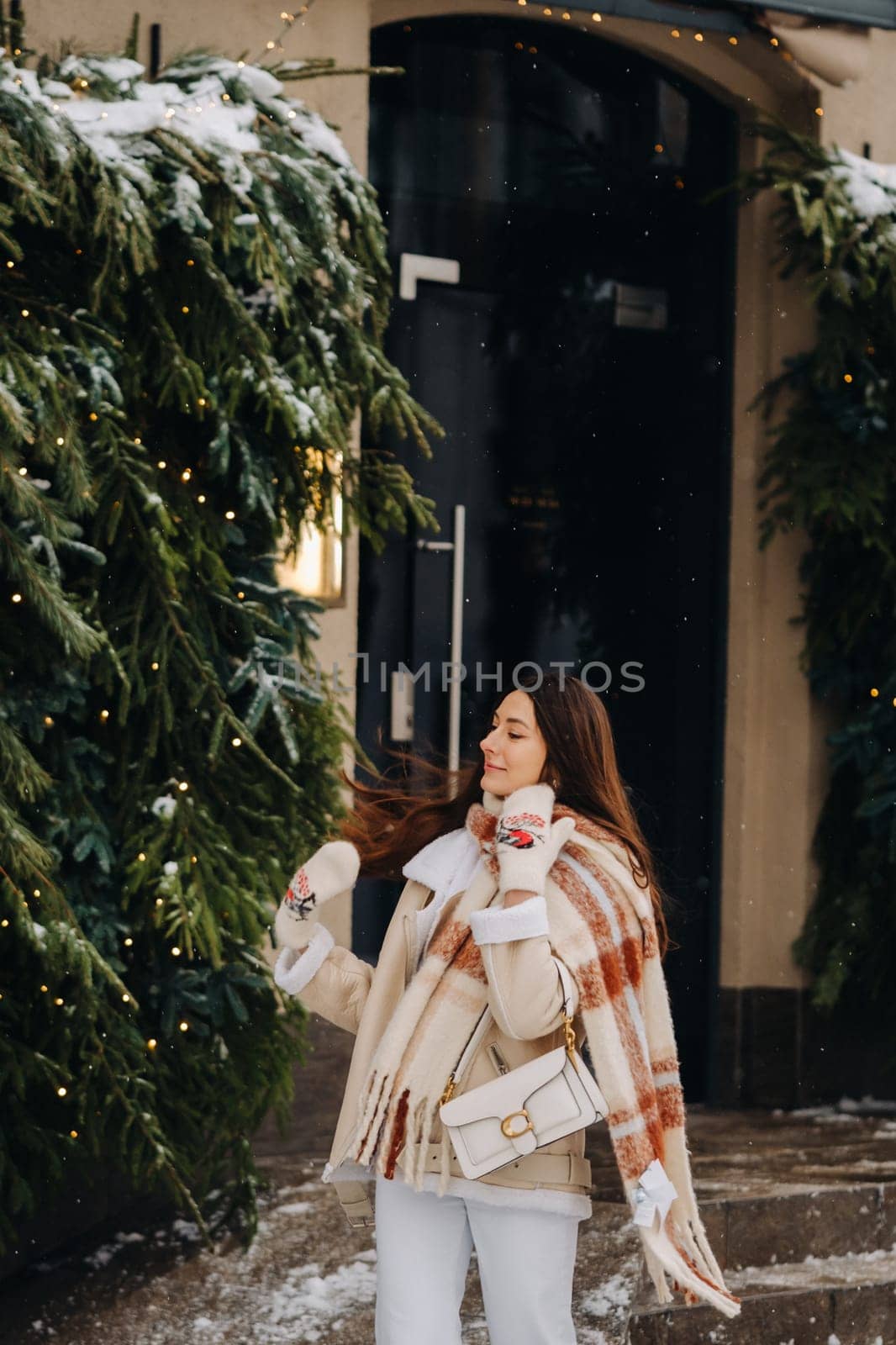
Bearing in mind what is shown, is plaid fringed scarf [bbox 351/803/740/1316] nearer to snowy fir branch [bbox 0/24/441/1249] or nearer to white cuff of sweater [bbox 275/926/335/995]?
white cuff of sweater [bbox 275/926/335/995]

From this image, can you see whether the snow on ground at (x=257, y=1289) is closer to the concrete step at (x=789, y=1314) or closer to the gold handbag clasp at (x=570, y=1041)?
the concrete step at (x=789, y=1314)

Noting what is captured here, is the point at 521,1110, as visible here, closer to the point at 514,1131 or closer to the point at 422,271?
the point at 514,1131

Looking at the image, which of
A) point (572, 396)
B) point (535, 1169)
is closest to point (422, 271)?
point (572, 396)

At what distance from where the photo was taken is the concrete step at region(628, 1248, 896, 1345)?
4.15 m

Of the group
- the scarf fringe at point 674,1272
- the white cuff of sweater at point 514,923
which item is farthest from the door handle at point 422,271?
the scarf fringe at point 674,1272

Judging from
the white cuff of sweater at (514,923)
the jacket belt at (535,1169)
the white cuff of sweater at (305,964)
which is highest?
the white cuff of sweater at (514,923)

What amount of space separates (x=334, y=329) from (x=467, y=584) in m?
1.70

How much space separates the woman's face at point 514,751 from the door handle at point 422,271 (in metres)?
3.19

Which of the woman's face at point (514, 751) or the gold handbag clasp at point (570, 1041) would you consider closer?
the gold handbag clasp at point (570, 1041)

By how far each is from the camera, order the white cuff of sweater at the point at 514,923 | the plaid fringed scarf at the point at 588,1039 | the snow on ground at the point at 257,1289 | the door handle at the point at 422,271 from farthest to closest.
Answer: the door handle at the point at 422,271 → the snow on ground at the point at 257,1289 → the plaid fringed scarf at the point at 588,1039 → the white cuff of sweater at the point at 514,923

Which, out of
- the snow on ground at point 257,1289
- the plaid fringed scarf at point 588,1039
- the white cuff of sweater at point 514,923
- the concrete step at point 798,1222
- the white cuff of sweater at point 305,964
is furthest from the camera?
the concrete step at point 798,1222

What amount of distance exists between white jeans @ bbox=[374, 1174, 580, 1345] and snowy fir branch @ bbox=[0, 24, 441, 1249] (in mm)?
1174

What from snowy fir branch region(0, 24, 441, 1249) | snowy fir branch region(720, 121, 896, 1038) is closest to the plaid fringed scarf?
snowy fir branch region(0, 24, 441, 1249)

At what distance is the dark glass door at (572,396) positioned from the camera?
19.7 feet
